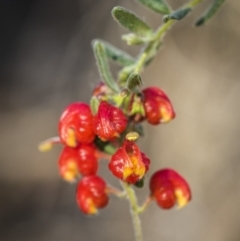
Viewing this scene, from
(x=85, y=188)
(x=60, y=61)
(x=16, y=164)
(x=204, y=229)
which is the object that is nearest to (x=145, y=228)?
(x=204, y=229)

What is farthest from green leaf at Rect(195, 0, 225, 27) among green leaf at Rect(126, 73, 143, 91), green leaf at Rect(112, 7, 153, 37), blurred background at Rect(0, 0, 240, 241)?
blurred background at Rect(0, 0, 240, 241)

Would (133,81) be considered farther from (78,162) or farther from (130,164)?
(78,162)

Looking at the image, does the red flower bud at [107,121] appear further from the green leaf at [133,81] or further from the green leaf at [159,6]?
the green leaf at [159,6]

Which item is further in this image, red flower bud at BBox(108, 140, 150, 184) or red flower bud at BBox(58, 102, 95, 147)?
red flower bud at BBox(58, 102, 95, 147)

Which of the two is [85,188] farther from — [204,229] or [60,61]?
[60,61]

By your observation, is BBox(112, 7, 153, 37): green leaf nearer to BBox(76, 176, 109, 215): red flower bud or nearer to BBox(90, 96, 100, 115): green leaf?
BBox(90, 96, 100, 115): green leaf

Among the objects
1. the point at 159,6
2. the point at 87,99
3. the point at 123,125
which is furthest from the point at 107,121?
the point at 87,99
